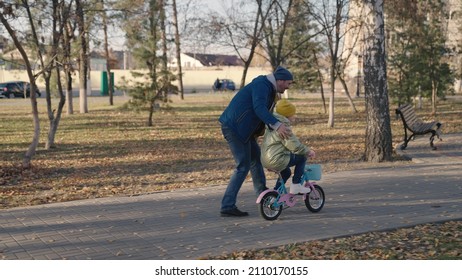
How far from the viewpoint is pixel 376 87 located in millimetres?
12016

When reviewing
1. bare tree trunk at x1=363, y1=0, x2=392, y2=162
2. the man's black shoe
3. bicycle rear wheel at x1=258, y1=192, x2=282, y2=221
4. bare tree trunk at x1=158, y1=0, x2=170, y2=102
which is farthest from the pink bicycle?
bare tree trunk at x1=158, y1=0, x2=170, y2=102

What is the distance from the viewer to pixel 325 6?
22016 millimetres

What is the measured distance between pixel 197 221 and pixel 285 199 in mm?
994

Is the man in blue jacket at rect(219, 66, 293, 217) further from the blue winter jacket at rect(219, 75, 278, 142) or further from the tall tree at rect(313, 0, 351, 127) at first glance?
the tall tree at rect(313, 0, 351, 127)

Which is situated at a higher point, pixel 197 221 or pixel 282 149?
pixel 282 149

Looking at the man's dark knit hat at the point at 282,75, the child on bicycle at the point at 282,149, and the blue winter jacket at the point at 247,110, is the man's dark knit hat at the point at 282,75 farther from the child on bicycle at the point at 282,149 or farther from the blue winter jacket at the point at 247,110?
the child on bicycle at the point at 282,149

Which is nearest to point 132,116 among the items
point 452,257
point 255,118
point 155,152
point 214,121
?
point 214,121

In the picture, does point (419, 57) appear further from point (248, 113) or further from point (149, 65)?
point (248, 113)

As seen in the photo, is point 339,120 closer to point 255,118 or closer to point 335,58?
point 335,58

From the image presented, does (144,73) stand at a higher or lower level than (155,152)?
higher

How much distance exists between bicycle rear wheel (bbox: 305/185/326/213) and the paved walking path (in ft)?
0.31

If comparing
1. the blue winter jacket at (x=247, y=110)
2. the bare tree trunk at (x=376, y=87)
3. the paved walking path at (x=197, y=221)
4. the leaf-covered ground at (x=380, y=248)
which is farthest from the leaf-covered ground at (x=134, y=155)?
the blue winter jacket at (x=247, y=110)

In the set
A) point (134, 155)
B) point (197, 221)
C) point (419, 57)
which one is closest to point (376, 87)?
point (134, 155)

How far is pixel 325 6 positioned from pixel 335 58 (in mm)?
2005
